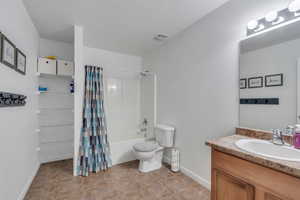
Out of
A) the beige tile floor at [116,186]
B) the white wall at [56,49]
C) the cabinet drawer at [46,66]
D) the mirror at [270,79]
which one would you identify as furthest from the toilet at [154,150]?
the white wall at [56,49]

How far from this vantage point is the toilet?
238 centimetres

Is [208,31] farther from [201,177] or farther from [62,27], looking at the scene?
[62,27]

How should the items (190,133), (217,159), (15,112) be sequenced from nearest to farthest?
(217,159) → (15,112) → (190,133)

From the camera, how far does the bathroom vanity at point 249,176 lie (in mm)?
826

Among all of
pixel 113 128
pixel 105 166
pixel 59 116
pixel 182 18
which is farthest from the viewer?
pixel 113 128

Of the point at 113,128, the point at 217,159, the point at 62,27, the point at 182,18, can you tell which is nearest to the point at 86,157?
the point at 113,128

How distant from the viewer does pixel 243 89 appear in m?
1.57

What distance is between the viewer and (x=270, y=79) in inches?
53.3

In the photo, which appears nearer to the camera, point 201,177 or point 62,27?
point 201,177

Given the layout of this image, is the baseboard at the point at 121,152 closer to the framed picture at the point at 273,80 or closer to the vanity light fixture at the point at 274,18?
the framed picture at the point at 273,80

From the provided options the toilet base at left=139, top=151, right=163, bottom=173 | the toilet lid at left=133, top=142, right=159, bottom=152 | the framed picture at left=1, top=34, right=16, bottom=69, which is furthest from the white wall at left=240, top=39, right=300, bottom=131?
the framed picture at left=1, top=34, right=16, bottom=69

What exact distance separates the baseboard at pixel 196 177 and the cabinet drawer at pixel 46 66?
2.78 meters

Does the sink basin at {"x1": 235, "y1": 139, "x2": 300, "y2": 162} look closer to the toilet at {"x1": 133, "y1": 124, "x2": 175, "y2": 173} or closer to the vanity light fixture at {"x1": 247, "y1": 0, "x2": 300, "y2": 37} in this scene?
the vanity light fixture at {"x1": 247, "y1": 0, "x2": 300, "y2": 37}

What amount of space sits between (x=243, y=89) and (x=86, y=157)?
243 cm
